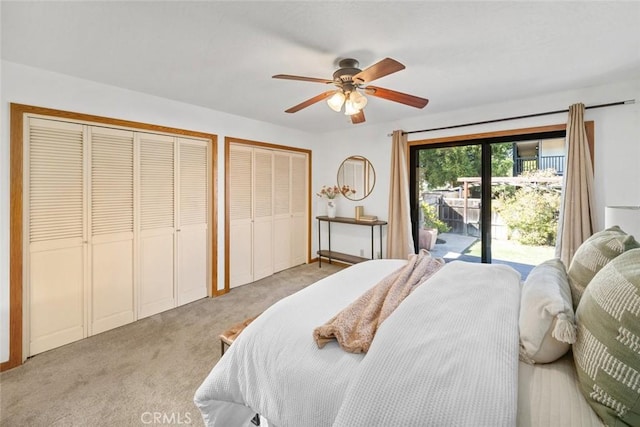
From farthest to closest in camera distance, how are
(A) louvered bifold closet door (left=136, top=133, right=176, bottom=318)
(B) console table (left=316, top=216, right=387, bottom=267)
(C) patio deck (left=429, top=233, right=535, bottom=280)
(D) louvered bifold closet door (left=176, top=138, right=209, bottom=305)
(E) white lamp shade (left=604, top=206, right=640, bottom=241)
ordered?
(B) console table (left=316, top=216, right=387, bottom=267)
(C) patio deck (left=429, top=233, right=535, bottom=280)
(D) louvered bifold closet door (left=176, top=138, right=209, bottom=305)
(A) louvered bifold closet door (left=136, top=133, right=176, bottom=318)
(E) white lamp shade (left=604, top=206, right=640, bottom=241)

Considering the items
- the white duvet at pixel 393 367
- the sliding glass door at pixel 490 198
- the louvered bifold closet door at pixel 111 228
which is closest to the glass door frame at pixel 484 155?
the sliding glass door at pixel 490 198

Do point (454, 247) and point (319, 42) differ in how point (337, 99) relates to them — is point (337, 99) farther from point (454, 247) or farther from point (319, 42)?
point (454, 247)

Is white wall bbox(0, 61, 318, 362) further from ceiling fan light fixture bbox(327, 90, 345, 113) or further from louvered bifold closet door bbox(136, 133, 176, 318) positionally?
ceiling fan light fixture bbox(327, 90, 345, 113)

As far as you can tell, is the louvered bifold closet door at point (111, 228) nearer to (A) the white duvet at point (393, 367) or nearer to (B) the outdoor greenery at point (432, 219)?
(A) the white duvet at point (393, 367)

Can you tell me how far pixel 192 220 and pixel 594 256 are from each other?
141 inches

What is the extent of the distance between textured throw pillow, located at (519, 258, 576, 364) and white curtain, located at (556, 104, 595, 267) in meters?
2.12

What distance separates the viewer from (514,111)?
314 cm

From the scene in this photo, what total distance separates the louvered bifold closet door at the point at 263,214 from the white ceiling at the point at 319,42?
4.61ft

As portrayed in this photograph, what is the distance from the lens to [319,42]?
189cm

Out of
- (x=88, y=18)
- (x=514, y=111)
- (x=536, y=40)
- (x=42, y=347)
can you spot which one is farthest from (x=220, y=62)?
(x=514, y=111)

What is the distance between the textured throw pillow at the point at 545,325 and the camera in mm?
976

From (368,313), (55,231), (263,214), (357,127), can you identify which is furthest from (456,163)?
(55,231)

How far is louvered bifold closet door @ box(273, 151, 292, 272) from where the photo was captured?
436 cm

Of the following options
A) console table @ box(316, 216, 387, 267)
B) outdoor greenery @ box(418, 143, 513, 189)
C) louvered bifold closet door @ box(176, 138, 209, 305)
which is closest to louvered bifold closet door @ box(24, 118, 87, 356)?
louvered bifold closet door @ box(176, 138, 209, 305)
